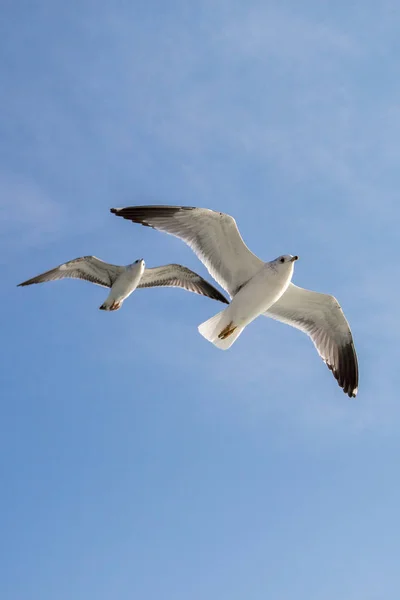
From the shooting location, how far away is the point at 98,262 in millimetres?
18938

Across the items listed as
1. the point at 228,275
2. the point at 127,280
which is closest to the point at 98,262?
the point at 127,280

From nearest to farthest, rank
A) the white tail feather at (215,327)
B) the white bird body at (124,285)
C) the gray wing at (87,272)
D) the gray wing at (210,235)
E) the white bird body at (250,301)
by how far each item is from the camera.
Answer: the gray wing at (210,235), the white bird body at (250,301), the white tail feather at (215,327), the white bird body at (124,285), the gray wing at (87,272)

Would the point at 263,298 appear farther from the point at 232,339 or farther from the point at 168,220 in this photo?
the point at 168,220

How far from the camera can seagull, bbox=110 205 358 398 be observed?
40.0ft

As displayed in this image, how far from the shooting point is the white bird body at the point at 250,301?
484 inches

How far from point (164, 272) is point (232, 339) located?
714cm

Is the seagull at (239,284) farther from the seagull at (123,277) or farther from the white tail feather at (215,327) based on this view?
the seagull at (123,277)

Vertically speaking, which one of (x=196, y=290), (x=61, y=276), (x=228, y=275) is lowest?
(x=228, y=275)

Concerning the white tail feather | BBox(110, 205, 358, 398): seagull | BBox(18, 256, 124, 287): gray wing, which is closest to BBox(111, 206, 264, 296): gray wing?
BBox(110, 205, 358, 398): seagull

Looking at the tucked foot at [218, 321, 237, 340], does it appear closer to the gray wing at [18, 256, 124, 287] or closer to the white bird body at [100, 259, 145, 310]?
the white bird body at [100, 259, 145, 310]

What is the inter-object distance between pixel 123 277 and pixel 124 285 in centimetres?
21

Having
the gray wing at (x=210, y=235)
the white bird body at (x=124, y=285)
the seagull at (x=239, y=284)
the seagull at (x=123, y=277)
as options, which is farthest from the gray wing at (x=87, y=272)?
the gray wing at (x=210, y=235)

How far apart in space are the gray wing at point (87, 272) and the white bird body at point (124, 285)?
1.44ft

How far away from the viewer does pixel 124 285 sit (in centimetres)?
1859
